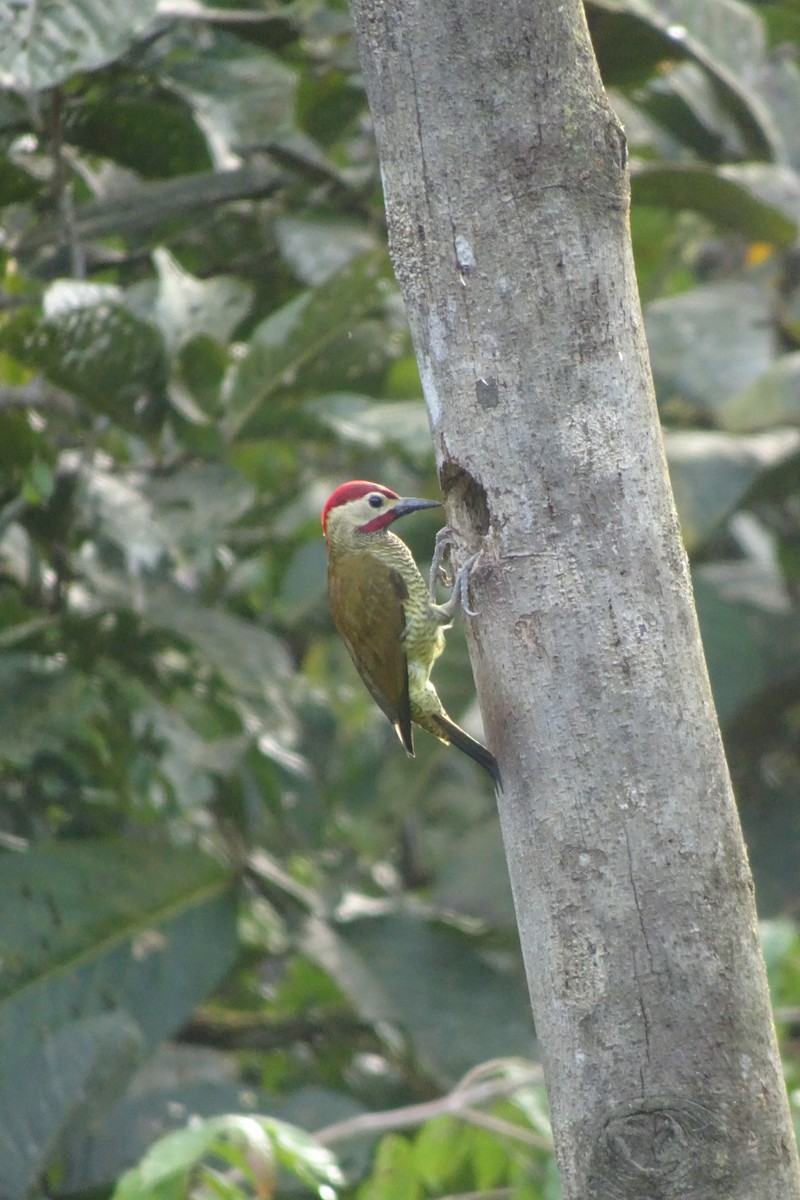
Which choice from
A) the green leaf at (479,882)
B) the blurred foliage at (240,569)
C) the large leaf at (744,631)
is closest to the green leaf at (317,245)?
the blurred foliage at (240,569)

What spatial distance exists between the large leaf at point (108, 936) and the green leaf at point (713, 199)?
2.25 m

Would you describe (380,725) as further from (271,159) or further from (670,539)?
(670,539)

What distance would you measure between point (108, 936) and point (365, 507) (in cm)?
136

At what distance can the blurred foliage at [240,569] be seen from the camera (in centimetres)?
305

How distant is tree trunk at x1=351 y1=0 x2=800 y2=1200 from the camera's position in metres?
1.58

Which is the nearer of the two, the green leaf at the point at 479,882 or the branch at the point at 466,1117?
the branch at the point at 466,1117

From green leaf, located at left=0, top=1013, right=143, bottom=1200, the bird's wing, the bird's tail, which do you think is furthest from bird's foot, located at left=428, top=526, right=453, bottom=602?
→ green leaf, located at left=0, top=1013, right=143, bottom=1200

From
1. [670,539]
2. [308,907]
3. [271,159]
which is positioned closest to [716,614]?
[308,907]

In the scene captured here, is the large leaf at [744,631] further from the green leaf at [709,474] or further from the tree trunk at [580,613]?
the tree trunk at [580,613]

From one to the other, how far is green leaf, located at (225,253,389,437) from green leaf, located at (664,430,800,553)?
1.03 m

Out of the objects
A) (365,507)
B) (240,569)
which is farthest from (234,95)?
(240,569)

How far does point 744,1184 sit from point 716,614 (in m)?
2.81

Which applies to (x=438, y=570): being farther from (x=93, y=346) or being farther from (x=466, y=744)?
(x=93, y=346)

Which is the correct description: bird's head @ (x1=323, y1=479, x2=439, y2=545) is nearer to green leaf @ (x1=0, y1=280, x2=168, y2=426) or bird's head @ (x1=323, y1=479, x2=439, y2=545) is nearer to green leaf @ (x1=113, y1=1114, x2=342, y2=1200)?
green leaf @ (x1=0, y1=280, x2=168, y2=426)
